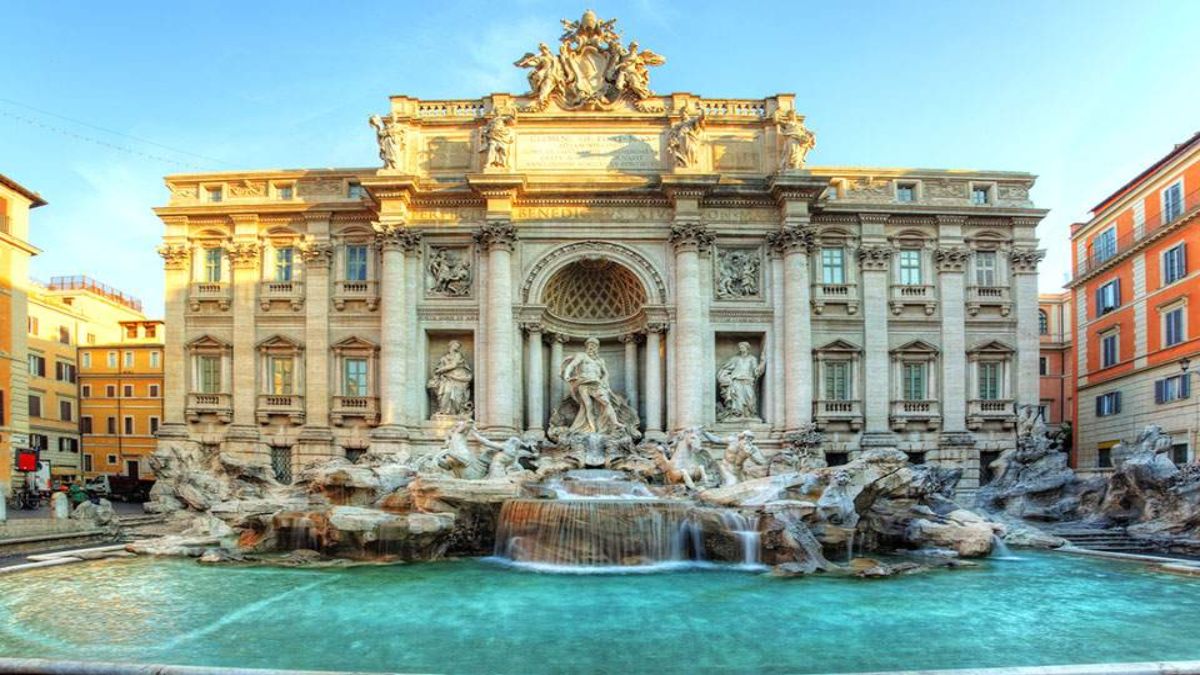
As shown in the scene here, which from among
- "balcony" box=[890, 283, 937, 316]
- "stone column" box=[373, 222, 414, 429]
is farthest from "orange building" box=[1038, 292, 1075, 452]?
"stone column" box=[373, 222, 414, 429]

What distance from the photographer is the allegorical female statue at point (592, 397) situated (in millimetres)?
26672

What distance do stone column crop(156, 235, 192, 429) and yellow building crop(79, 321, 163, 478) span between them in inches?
955

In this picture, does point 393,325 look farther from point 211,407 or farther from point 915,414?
point 915,414

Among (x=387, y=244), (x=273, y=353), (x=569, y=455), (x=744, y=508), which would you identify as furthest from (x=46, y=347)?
(x=744, y=508)

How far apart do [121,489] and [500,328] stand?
77.1 feet

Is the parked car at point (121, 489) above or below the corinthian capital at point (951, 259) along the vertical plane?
below

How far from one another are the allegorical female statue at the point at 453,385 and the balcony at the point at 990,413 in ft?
61.2

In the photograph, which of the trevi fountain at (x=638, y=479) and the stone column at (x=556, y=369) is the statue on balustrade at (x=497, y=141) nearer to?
the trevi fountain at (x=638, y=479)

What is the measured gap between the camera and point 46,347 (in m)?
44.8

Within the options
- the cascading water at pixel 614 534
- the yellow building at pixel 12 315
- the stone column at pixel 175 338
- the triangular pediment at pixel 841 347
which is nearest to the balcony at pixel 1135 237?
the triangular pediment at pixel 841 347

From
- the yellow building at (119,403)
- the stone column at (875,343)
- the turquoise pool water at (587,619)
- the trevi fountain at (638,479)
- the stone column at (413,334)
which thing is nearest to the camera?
the turquoise pool water at (587,619)

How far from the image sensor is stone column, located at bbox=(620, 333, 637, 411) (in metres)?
29.2

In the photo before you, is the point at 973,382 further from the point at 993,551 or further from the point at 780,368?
the point at 993,551

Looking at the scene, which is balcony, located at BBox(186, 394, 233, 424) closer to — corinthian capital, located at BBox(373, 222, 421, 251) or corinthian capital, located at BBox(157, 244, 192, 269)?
corinthian capital, located at BBox(157, 244, 192, 269)
